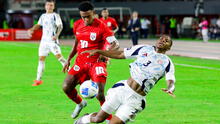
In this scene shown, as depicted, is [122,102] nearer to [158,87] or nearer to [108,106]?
[108,106]

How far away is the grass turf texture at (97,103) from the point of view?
13742 millimetres

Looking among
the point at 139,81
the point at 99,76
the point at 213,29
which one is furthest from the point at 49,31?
the point at 213,29

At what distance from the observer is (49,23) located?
20.7 meters

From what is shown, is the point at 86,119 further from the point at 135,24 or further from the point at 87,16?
the point at 135,24

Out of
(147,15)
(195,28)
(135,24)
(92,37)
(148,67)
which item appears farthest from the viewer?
(147,15)

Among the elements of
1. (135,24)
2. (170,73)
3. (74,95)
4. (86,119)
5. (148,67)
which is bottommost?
(135,24)

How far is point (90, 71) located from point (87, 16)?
1082 mm

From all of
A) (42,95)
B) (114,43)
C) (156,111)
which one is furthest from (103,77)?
(42,95)

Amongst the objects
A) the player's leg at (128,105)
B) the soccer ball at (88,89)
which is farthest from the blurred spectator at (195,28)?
the player's leg at (128,105)

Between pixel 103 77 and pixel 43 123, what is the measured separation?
1489 mm

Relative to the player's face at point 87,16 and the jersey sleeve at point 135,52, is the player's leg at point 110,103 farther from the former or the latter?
the player's face at point 87,16

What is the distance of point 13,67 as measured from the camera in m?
27.3

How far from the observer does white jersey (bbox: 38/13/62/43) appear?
20.6m

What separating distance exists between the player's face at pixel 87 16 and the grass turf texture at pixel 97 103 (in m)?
2.04
